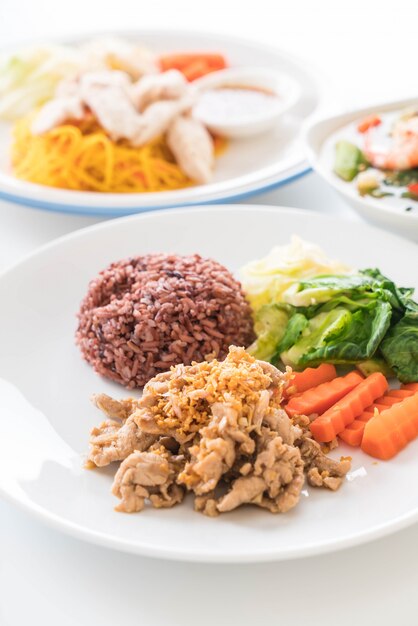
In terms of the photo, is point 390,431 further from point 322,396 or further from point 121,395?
point 121,395

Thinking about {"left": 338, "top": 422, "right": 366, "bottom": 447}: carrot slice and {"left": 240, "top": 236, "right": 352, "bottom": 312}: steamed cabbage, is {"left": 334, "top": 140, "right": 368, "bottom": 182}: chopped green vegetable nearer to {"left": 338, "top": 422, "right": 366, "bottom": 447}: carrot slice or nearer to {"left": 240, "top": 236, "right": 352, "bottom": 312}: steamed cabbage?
{"left": 240, "top": 236, "right": 352, "bottom": 312}: steamed cabbage

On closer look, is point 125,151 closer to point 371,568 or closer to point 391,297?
point 391,297

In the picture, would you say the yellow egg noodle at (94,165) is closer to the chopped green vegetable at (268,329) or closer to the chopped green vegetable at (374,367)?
the chopped green vegetable at (268,329)

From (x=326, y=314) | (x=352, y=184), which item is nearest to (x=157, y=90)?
(x=352, y=184)

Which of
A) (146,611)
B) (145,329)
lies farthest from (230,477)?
(145,329)

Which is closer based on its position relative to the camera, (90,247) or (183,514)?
(183,514)

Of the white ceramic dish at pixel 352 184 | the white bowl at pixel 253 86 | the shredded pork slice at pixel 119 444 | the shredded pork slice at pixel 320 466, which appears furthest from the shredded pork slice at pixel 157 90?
the shredded pork slice at pixel 320 466

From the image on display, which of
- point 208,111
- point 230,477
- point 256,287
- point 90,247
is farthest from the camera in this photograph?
point 208,111
